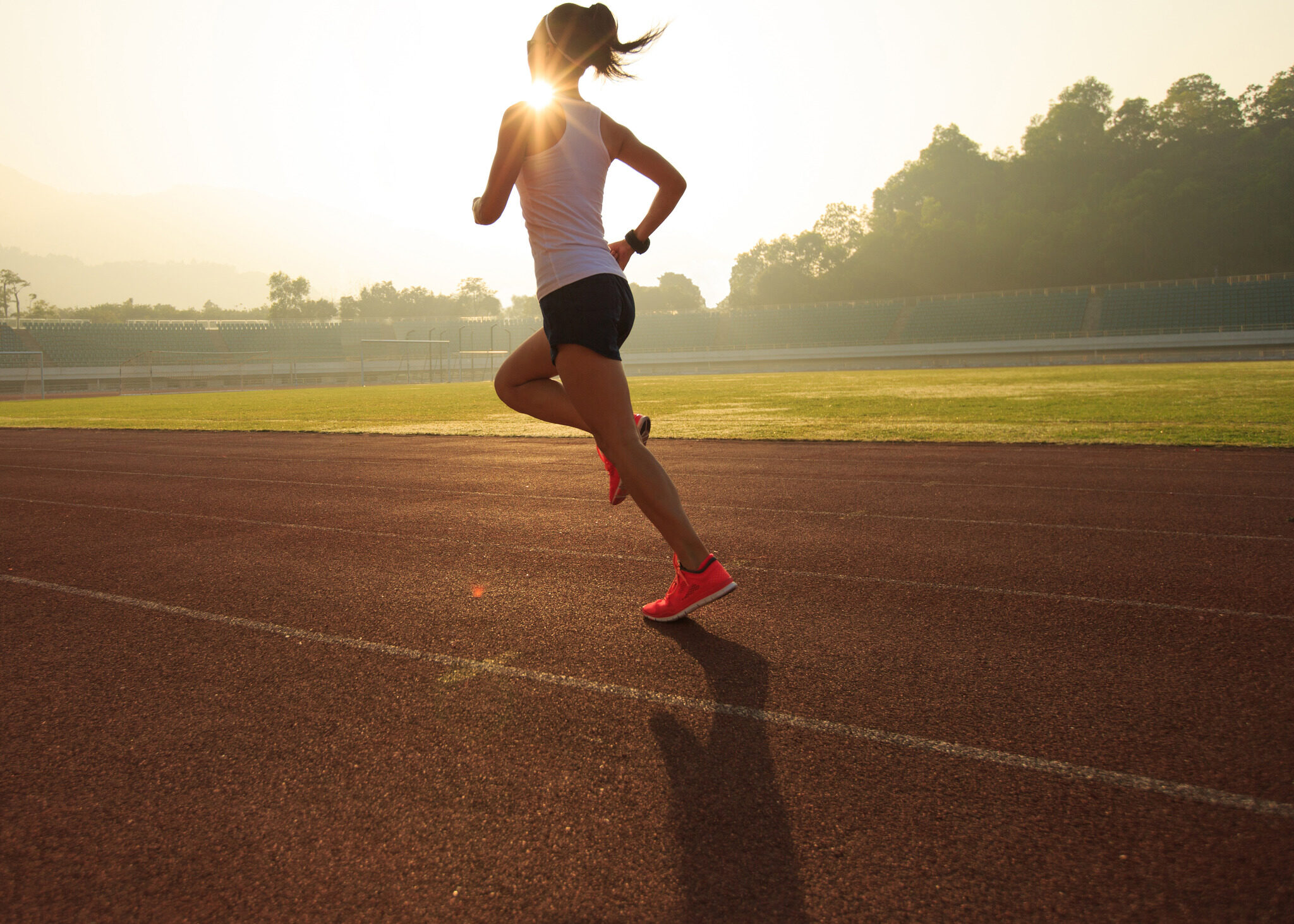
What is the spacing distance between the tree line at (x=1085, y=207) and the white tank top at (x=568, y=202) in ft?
283

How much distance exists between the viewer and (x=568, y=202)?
9.09ft

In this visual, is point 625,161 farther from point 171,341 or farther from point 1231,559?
point 171,341

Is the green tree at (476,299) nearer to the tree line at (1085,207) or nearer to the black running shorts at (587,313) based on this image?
the tree line at (1085,207)

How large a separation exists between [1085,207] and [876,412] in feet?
255

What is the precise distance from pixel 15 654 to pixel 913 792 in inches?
113

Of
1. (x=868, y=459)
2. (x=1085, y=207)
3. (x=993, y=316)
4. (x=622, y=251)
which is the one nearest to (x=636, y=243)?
(x=622, y=251)

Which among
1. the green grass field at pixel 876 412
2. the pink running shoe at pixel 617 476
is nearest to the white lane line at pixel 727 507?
the pink running shoe at pixel 617 476

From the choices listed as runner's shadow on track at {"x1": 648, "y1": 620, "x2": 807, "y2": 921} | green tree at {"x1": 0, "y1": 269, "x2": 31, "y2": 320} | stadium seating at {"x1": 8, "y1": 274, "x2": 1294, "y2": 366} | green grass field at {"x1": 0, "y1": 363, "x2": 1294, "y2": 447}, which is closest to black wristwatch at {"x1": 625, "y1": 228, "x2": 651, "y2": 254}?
runner's shadow on track at {"x1": 648, "y1": 620, "x2": 807, "y2": 921}

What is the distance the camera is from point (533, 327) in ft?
243

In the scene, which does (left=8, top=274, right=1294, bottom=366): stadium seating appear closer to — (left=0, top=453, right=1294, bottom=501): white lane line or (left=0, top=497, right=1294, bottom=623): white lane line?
(left=0, top=453, right=1294, bottom=501): white lane line

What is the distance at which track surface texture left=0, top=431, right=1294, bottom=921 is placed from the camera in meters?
1.47

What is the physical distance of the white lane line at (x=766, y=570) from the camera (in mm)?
3033

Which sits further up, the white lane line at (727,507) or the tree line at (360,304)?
the tree line at (360,304)

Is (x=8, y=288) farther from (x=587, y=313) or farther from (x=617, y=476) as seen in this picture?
(x=587, y=313)
